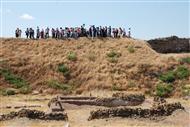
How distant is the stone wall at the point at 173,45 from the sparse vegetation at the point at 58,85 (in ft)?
41.5

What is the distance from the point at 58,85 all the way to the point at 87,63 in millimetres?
3724

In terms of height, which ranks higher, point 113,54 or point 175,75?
point 113,54

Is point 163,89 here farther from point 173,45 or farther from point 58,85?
point 173,45

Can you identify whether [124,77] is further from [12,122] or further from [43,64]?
[12,122]

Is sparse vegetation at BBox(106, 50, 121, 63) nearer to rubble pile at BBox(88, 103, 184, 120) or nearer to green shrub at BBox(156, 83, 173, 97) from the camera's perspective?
green shrub at BBox(156, 83, 173, 97)

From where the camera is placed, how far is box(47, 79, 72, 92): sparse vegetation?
33.2 m

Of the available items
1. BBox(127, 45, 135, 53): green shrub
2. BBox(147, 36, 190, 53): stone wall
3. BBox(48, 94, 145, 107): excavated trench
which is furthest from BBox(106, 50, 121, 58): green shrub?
BBox(48, 94, 145, 107): excavated trench

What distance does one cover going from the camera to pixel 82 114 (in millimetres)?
22234

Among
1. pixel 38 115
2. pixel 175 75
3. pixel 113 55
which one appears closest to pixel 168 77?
pixel 175 75

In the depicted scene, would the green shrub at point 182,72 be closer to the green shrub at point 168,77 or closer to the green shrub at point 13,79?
the green shrub at point 168,77

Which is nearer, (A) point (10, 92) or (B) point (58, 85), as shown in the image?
(A) point (10, 92)

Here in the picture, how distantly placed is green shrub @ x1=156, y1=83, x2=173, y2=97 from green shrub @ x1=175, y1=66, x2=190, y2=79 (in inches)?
65.2

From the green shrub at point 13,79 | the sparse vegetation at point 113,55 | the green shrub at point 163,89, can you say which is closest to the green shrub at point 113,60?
the sparse vegetation at point 113,55

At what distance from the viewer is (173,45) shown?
4334 cm
